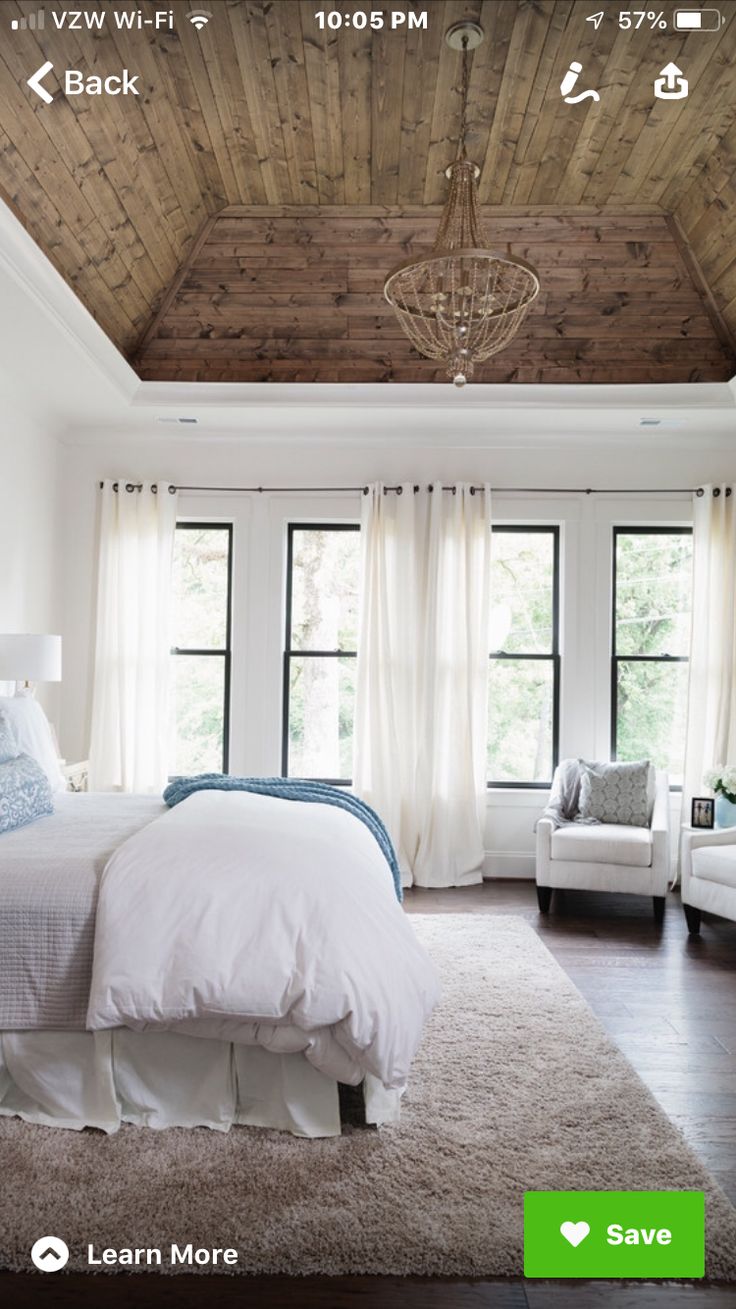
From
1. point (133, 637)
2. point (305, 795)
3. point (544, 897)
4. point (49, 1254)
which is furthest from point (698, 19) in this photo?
point (133, 637)

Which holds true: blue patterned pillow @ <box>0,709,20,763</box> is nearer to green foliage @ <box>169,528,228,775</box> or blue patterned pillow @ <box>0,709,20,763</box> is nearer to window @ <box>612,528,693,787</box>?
green foliage @ <box>169,528,228,775</box>

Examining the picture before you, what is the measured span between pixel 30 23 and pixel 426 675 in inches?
147

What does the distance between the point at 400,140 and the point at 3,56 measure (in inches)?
65.4

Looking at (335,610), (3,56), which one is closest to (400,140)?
(3,56)

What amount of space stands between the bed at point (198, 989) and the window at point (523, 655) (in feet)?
10.9

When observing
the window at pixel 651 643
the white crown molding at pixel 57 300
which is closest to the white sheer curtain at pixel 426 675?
the window at pixel 651 643

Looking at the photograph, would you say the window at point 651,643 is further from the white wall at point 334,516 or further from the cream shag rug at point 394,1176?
the cream shag rug at point 394,1176

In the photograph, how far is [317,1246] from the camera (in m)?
1.91

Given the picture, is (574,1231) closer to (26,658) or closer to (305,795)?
(305,795)

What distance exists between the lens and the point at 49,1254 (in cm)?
187

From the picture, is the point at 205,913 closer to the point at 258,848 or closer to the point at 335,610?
the point at 258,848

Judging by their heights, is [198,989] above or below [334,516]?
below

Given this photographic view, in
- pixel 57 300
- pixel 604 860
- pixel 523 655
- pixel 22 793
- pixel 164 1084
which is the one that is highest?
pixel 57 300

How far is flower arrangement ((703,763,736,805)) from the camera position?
4828 millimetres
